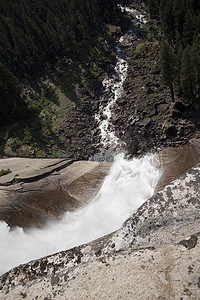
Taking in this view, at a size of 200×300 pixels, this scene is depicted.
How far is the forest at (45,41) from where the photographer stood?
50.7 metres

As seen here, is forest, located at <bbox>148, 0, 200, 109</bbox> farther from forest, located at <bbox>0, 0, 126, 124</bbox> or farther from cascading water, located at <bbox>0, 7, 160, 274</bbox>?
forest, located at <bbox>0, 0, 126, 124</bbox>

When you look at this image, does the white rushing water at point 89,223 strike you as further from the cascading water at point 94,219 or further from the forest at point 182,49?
the forest at point 182,49

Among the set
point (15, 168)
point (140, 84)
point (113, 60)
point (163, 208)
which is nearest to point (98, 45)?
point (113, 60)

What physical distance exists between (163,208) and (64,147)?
1112 inches

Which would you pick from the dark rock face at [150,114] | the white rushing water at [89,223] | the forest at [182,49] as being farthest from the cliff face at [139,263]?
the forest at [182,49]

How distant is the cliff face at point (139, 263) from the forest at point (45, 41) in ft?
145

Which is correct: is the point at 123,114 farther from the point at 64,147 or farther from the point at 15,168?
the point at 15,168

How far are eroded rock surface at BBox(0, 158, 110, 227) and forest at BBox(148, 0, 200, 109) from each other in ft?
68.7

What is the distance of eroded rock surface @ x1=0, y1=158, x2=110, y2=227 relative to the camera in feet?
79.5

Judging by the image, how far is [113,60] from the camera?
191 ft

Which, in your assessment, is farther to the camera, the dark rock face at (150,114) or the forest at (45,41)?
the forest at (45,41)

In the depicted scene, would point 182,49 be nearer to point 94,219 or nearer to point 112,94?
point 112,94

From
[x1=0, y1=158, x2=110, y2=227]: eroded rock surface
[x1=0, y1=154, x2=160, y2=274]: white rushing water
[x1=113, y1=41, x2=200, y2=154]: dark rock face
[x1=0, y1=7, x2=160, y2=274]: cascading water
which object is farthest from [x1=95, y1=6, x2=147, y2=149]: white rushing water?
[x1=0, y1=154, x2=160, y2=274]: white rushing water

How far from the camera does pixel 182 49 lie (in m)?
43.7
